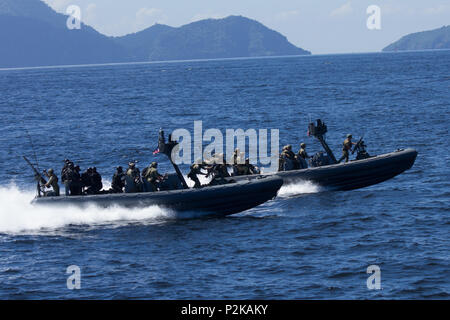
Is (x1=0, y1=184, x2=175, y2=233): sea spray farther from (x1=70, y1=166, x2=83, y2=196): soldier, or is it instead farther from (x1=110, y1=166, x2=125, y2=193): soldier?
(x1=110, y1=166, x2=125, y2=193): soldier

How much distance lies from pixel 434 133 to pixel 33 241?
104ft

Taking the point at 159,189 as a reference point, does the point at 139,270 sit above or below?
below

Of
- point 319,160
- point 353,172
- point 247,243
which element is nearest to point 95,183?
point 247,243

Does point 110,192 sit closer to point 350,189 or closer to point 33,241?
point 33,241

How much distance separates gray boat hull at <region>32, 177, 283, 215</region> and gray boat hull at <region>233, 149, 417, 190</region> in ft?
13.2

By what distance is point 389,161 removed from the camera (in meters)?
30.4

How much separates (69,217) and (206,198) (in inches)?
206

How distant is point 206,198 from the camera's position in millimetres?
25844

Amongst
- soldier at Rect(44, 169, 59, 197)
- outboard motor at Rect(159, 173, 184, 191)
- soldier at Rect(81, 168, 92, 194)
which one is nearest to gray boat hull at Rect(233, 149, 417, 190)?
outboard motor at Rect(159, 173, 184, 191)

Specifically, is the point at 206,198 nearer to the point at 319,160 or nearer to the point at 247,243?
the point at 247,243

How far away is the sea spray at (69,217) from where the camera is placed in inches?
1029

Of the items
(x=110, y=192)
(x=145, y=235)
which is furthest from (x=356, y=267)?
(x=110, y=192)

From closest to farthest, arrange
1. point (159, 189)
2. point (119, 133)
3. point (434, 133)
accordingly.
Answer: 1. point (159, 189)
2. point (434, 133)
3. point (119, 133)

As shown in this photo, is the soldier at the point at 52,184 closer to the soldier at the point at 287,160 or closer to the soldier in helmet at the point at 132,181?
the soldier in helmet at the point at 132,181
